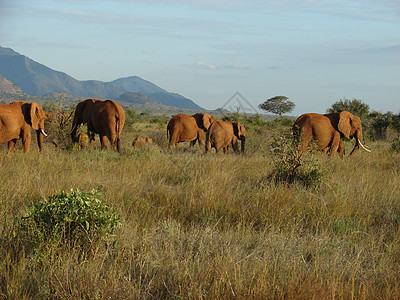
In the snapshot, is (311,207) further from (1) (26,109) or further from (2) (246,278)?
(1) (26,109)

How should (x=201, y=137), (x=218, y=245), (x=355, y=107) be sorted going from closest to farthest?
1. (x=218, y=245)
2. (x=201, y=137)
3. (x=355, y=107)

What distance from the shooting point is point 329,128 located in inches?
421

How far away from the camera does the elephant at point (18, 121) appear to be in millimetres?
8641

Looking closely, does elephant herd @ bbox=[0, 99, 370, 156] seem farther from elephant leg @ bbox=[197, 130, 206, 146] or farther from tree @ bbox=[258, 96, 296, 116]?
tree @ bbox=[258, 96, 296, 116]

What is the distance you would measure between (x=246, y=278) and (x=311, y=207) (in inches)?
87.5

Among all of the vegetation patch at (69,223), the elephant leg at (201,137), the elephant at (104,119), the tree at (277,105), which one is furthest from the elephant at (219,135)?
the tree at (277,105)

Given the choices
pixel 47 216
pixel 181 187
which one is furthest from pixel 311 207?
pixel 47 216

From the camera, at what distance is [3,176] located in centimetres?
581

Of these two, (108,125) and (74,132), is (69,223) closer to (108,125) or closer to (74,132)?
(108,125)

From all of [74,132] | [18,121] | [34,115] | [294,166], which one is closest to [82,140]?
[74,132]

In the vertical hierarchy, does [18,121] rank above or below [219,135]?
above

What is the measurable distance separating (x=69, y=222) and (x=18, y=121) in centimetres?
636

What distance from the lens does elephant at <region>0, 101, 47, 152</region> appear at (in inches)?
340

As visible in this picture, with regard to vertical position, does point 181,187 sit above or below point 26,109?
below
